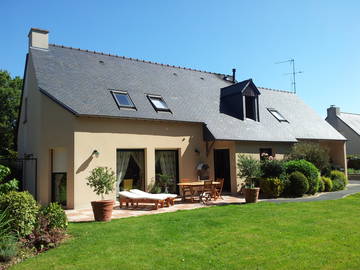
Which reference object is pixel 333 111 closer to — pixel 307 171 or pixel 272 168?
pixel 307 171

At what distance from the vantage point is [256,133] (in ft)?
57.6

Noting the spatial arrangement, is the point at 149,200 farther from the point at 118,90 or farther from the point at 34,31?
the point at 34,31

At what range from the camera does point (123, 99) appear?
14.9 m

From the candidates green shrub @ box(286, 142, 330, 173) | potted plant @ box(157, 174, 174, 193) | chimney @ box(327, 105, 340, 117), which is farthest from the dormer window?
chimney @ box(327, 105, 340, 117)

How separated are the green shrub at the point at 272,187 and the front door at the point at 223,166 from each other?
8.07 feet

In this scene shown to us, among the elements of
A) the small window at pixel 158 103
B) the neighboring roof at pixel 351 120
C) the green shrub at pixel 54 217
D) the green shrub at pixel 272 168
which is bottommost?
the green shrub at pixel 54 217

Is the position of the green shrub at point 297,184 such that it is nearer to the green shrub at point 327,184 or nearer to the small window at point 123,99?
the green shrub at point 327,184

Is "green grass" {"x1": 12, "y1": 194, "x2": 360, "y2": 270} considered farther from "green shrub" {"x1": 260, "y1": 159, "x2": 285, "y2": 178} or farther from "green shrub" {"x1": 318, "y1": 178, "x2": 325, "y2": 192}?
"green shrub" {"x1": 318, "y1": 178, "x2": 325, "y2": 192}

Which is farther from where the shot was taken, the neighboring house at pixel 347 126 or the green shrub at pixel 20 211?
→ the neighboring house at pixel 347 126

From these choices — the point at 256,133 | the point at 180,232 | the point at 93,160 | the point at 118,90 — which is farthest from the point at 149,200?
the point at 256,133

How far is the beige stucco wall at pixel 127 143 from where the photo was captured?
41.3 feet

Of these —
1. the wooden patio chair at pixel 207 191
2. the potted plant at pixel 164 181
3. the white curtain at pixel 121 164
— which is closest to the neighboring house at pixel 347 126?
the wooden patio chair at pixel 207 191

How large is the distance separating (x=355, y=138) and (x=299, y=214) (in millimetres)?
30945

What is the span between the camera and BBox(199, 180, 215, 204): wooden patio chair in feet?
44.4
